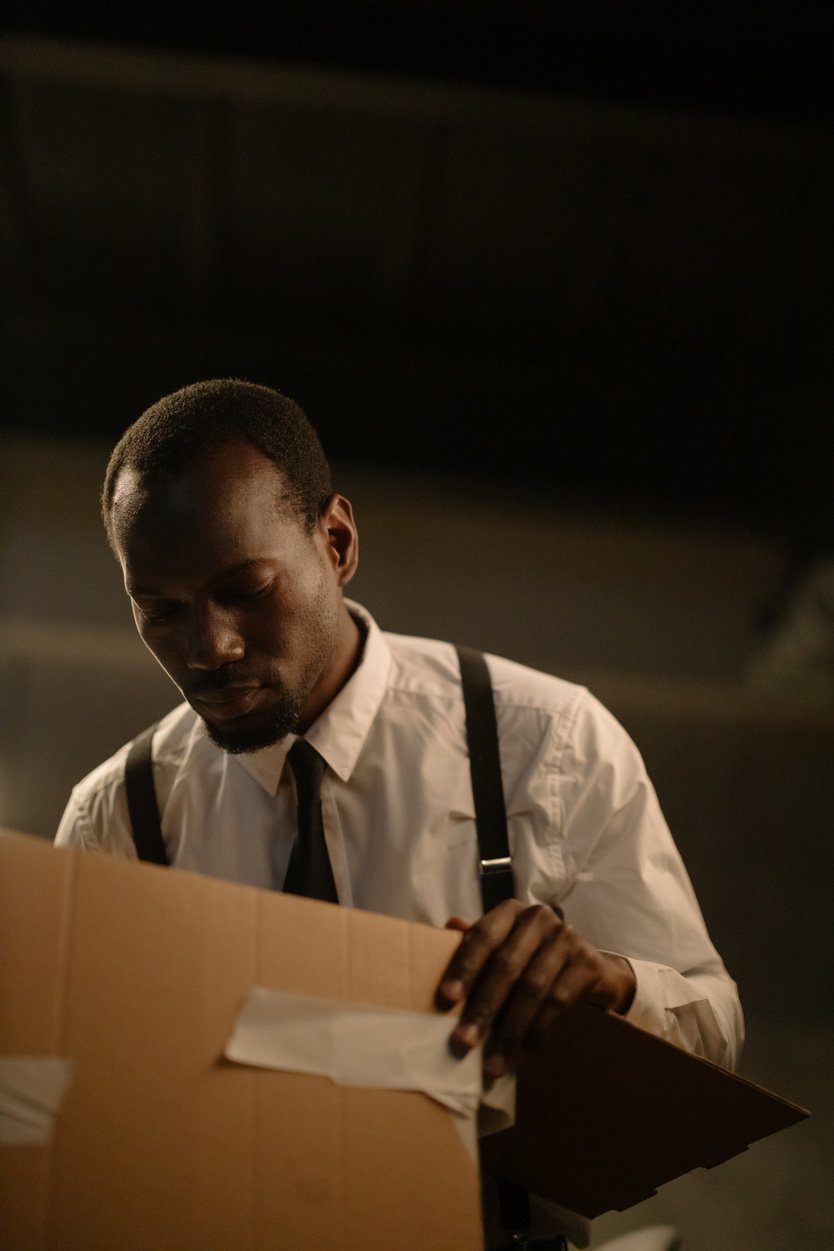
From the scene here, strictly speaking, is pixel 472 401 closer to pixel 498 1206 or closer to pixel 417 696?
pixel 417 696

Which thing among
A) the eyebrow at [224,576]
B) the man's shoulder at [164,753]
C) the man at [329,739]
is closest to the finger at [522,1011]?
the man at [329,739]

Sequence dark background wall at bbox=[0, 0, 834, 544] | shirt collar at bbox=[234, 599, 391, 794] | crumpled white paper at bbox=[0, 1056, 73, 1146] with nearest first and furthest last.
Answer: crumpled white paper at bbox=[0, 1056, 73, 1146]
shirt collar at bbox=[234, 599, 391, 794]
dark background wall at bbox=[0, 0, 834, 544]

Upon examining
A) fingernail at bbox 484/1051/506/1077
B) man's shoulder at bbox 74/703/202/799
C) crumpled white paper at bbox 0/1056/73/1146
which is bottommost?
man's shoulder at bbox 74/703/202/799

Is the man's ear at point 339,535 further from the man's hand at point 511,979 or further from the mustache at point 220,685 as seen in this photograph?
the man's hand at point 511,979

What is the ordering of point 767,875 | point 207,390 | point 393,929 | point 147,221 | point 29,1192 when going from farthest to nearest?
point 767,875, point 147,221, point 207,390, point 393,929, point 29,1192

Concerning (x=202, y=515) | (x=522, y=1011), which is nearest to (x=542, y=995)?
(x=522, y=1011)

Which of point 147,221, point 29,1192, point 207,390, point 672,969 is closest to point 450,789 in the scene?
point 672,969

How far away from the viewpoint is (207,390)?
1217 mm

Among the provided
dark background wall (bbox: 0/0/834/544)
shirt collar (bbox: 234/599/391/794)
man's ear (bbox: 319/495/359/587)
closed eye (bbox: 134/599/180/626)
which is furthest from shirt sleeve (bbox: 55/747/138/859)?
dark background wall (bbox: 0/0/834/544)

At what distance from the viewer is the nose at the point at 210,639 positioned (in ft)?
3.55

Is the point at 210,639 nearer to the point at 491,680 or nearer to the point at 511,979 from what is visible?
the point at 491,680

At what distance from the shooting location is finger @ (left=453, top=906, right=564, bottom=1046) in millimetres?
732

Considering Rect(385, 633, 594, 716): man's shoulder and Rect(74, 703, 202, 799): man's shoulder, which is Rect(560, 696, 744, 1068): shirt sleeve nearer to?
Rect(385, 633, 594, 716): man's shoulder

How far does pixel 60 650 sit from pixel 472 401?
3.18ft
